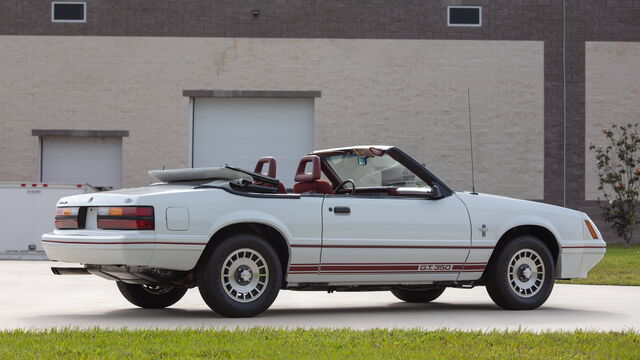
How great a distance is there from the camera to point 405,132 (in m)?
29.9

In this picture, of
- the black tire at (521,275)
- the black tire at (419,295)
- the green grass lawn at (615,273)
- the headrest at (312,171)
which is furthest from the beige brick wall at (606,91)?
the headrest at (312,171)

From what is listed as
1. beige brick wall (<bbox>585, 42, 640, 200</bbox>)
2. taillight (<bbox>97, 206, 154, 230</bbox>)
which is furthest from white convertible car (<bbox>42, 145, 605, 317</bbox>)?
beige brick wall (<bbox>585, 42, 640, 200</bbox>)

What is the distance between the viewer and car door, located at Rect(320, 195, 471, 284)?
9.95 metres

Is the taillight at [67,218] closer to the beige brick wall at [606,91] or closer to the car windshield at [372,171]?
the car windshield at [372,171]

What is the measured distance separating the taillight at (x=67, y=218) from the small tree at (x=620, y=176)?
22.1m

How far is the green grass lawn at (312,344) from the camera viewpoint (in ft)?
22.0

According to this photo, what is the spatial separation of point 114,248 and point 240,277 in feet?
3.78

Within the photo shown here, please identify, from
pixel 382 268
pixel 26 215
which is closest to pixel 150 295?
pixel 382 268

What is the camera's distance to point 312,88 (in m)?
29.9

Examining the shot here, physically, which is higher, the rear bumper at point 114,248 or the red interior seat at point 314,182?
the red interior seat at point 314,182

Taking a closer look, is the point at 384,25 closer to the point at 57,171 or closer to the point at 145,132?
the point at 145,132

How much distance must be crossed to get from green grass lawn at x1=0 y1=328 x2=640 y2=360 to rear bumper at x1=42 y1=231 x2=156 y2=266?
1.22 metres

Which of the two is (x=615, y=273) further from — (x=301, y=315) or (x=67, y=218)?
(x=67, y=218)

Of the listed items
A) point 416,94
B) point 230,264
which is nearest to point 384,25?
point 416,94
